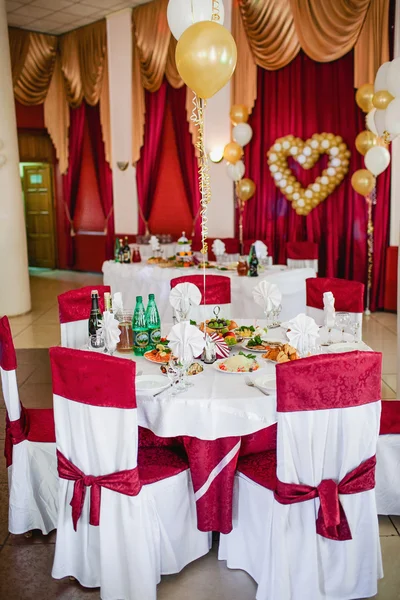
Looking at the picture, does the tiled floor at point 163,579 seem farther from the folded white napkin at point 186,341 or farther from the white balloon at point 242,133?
the white balloon at point 242,133

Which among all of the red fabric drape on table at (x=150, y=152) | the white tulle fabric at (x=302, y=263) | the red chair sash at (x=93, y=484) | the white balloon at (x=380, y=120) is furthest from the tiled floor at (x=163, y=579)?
the red fabric drape on table at (x=150, y=152)

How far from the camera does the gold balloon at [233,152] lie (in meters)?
8.53

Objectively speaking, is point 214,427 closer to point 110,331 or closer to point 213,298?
point 110,331

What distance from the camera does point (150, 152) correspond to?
1037cm

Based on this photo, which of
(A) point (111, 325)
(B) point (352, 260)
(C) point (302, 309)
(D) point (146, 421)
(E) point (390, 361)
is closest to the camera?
(D) point (146, 421)

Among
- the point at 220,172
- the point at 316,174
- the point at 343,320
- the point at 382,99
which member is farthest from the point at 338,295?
the point at 220,172

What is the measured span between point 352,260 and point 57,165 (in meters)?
7.27

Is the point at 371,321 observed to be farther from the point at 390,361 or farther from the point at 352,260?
the point at 390,361

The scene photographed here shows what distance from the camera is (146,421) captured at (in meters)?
2.57

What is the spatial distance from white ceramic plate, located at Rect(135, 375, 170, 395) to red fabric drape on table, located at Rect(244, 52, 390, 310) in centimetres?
590

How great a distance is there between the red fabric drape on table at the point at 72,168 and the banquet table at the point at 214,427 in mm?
10067

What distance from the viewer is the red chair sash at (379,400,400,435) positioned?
2.92m

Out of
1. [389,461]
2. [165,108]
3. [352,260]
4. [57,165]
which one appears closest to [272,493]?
[389,461]

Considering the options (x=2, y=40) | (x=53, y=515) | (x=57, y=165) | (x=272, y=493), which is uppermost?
(x=2, y=40)
